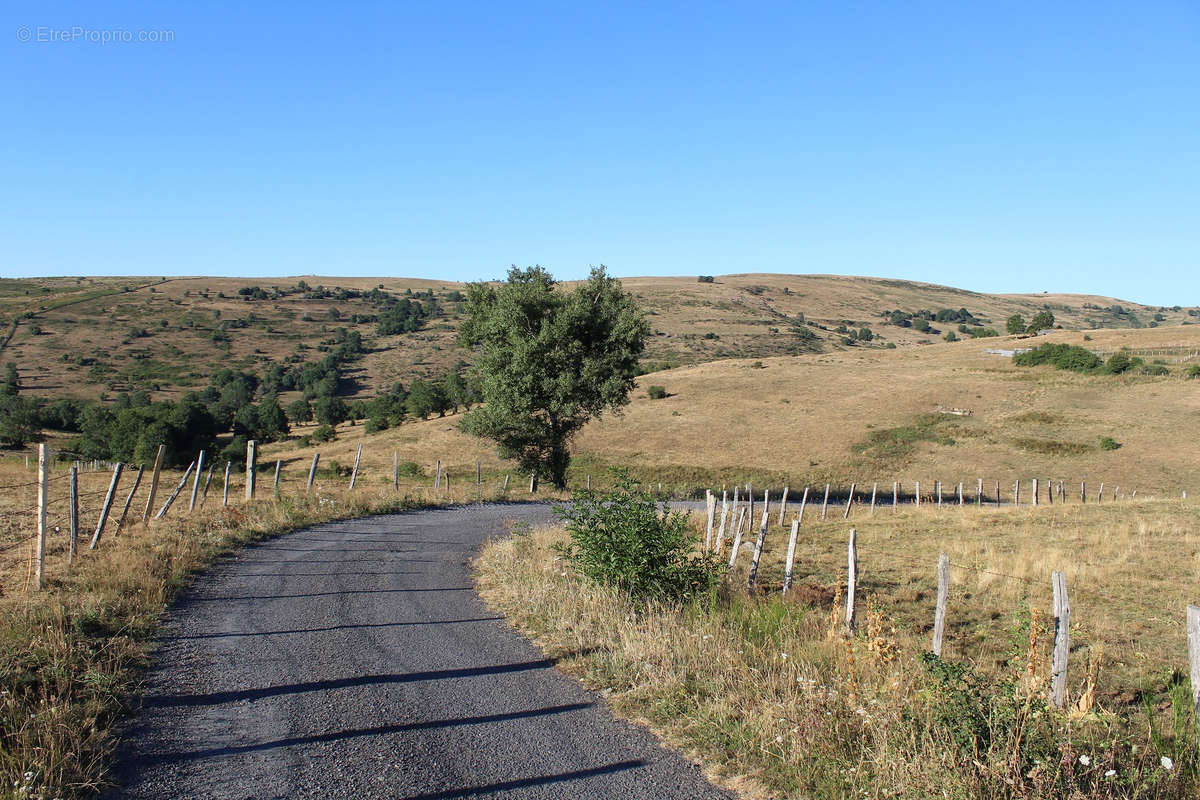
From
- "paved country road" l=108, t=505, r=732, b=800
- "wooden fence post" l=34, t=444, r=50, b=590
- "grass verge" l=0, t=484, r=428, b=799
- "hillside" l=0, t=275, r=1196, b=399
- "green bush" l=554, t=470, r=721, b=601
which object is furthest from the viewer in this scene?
"hillside" l=0, t=275, r=1196, b=399

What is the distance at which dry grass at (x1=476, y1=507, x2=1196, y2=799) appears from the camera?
5410mm

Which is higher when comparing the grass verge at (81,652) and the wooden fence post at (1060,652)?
the wooden fence post at (1060,652)

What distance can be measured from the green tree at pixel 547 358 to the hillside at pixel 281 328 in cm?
4185

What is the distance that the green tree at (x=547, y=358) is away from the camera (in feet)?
112

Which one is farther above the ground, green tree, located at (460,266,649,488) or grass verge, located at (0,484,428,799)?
green tree, located at (460,266,649,488)

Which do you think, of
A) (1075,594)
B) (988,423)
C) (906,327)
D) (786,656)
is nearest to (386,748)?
(786,656)

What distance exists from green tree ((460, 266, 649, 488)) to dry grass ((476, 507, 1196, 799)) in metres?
23.1

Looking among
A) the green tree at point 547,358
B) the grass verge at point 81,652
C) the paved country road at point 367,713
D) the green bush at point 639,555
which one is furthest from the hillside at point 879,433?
the paved country road at point 367,713

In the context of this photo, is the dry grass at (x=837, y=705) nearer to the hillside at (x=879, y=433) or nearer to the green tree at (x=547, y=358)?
the green tree at (x=547, y=358)

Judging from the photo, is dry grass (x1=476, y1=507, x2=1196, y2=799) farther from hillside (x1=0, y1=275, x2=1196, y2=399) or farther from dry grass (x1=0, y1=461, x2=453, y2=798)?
hillside (x1=0, y1=275, x2=1196, y2=399)

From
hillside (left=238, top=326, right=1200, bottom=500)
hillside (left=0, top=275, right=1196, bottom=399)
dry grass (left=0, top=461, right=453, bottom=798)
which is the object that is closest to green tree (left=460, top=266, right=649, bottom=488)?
hillside (left=238, top=326, right=1200, bottom=500)

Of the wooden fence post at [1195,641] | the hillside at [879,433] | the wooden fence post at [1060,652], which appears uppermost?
the wooden fence post at [1195,641]

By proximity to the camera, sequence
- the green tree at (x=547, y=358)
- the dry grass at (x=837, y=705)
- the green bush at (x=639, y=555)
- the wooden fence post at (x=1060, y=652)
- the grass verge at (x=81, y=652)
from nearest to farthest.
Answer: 1. the dry grass at (x=837, y=705)
2. the grass verge at (x=81, y=652)
3. the wooden fence post at (x=1060, y=652)
4. the green bush at (x=639, y=555)
5. the green tree at (x=547, y=358)

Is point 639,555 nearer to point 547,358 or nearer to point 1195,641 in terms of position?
point 1195,641
